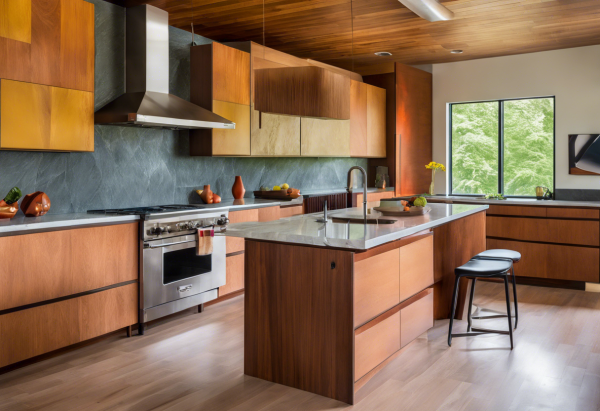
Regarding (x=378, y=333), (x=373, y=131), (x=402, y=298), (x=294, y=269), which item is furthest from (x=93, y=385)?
(x=373, y=131)

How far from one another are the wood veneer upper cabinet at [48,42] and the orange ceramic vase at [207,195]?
1.50m

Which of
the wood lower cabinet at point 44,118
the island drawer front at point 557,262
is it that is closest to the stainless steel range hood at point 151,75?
the wood lower cabinet at point 44,118

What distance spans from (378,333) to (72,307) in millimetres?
1936

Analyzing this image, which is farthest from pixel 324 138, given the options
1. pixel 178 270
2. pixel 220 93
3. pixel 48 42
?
pixel 48 42

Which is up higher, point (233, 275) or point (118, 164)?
point (118, 164)

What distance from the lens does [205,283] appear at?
435 cm

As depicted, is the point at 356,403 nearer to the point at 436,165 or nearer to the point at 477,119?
the point at 436,165

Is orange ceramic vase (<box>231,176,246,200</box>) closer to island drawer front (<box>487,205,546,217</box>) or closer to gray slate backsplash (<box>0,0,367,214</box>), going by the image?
gray slate backsplash (<box>0,0,367,214</box>)

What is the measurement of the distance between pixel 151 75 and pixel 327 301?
254 centimetres

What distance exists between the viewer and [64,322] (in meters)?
3.28

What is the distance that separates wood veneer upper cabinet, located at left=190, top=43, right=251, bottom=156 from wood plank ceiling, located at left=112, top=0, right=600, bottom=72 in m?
0.32

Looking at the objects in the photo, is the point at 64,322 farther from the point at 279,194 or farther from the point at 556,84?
the point at 556,84

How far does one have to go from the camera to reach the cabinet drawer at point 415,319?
321 cm

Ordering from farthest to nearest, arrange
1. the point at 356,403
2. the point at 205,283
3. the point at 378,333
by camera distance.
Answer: the point at 205,283 < the point at 378,333 < the point at 356,403
